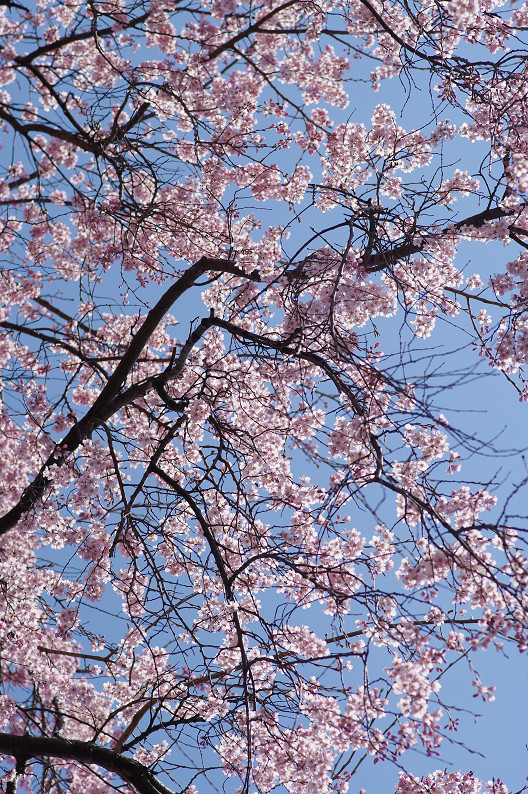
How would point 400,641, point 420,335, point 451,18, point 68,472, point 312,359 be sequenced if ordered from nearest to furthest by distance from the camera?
point 400,641
point 312,359
point 451,18
point 68,472
point 420,335

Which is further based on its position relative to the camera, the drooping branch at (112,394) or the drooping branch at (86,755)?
the drooping branch at (112,394)

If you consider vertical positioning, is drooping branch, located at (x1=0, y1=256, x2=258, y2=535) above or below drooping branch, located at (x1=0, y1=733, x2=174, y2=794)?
above

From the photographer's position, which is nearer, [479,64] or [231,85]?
[479,64]

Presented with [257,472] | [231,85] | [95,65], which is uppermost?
[95,65]

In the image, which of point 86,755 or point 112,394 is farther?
point 112,394

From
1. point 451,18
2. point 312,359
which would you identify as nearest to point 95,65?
point 451,18

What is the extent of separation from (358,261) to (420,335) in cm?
207

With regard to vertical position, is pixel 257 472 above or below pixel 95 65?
below

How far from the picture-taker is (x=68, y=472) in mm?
5617

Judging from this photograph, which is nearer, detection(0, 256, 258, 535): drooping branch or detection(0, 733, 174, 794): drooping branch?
detection(0, 733, 174, 794): drooping branch

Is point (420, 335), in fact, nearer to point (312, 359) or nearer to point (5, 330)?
point (312, 359)

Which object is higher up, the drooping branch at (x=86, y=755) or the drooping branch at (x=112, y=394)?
the drooping branch at (x=112, y=394)

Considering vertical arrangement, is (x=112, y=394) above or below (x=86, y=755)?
above

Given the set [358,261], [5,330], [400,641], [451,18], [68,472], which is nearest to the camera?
[400,641]
